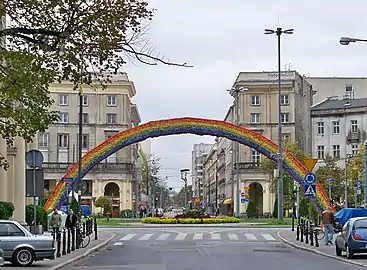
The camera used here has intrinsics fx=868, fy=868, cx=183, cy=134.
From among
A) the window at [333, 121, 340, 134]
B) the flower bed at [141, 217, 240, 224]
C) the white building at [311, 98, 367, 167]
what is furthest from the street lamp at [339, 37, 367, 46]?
the window at [333, 121, 340, 134]

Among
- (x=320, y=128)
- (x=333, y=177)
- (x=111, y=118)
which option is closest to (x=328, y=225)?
(x=333, y=177)

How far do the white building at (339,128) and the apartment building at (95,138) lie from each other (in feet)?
78.3

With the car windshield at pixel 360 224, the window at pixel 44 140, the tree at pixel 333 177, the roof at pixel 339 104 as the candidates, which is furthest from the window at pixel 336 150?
the car windshield at pixel 360 224

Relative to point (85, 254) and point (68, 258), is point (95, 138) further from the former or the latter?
point (68, 258)

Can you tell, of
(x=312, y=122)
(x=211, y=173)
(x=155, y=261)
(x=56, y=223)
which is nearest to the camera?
(x=155, y=261)

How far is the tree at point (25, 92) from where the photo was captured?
63.4 ft

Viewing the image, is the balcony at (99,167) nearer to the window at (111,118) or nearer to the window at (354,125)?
the window at (111,118)

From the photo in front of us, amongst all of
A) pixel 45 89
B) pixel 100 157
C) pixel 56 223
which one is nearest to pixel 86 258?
pixel 56 223

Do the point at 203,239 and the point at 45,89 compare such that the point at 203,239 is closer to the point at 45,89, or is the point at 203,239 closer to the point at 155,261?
the point at 155,261

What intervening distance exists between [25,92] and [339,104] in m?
91.3

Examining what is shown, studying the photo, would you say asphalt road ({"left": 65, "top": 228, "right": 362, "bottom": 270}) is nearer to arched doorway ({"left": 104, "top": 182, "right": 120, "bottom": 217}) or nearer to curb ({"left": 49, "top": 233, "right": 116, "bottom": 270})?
curb ({"left": 49, "top": 233, "right": 116, "bottom": 270})

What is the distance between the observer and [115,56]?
61.3ft

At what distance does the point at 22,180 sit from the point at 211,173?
147 metres

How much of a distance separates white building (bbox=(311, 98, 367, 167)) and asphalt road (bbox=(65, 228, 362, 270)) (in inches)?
2333
